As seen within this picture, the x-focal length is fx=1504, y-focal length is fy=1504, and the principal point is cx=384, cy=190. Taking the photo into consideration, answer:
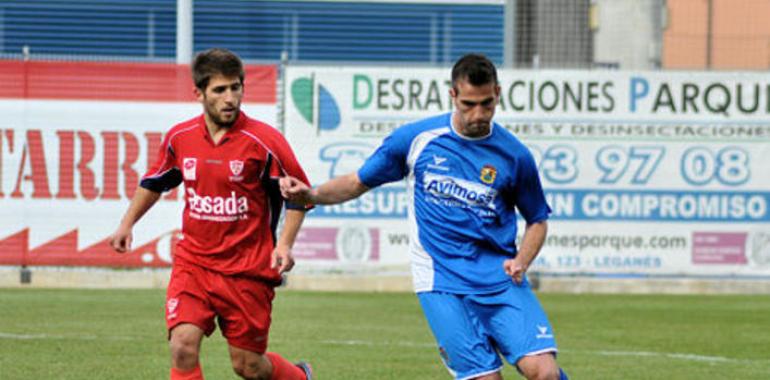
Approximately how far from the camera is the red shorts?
7227 mm

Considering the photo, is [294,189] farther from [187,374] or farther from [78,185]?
[78,185]

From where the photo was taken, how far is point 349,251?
17.8 m

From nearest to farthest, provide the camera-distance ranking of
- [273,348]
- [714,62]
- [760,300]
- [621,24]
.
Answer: [273,348], [760,300], [714,62], [621,24]

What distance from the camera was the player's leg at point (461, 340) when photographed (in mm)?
6512

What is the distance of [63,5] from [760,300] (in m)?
13.1

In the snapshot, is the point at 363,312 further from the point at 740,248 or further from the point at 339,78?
the point at 740,248

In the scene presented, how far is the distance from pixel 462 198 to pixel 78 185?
1168cm

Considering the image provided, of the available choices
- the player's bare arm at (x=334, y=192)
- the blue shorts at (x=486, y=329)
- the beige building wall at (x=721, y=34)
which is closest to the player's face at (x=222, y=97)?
the player's bare arm at (x=334, y=192)

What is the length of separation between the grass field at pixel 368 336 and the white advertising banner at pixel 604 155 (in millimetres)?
762

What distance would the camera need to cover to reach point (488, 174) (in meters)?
6.67

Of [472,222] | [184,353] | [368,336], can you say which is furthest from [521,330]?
[368,336]

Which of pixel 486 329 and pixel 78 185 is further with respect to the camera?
pixel 78 185

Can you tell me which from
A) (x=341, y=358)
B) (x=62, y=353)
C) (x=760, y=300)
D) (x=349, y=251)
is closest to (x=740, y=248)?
(x=760, y=300)

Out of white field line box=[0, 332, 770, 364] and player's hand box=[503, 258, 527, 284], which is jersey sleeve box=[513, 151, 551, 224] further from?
white field line box=[0, 332, 770, 364]
